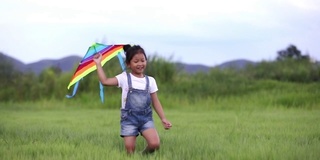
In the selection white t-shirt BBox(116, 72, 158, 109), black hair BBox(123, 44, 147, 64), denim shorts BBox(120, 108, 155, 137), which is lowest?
denim shorts BBox(120, 108, 155, 137)

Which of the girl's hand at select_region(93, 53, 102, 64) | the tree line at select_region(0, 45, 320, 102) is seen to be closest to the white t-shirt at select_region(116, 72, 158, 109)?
the girl's hand at select_region(93, 53, 102, 64)

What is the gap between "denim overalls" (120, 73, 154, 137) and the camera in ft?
16.4

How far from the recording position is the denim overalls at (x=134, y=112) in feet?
16.4

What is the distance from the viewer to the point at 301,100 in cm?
1373

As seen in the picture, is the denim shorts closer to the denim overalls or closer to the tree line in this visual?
the denim overalls

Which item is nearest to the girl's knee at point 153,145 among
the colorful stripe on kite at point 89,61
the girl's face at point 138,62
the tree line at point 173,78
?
the girl's face at point 138,62

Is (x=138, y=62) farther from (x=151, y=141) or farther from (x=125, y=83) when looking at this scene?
(x=151, y=141)

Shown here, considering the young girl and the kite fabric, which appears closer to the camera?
the young girl

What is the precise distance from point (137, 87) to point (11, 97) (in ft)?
53.2

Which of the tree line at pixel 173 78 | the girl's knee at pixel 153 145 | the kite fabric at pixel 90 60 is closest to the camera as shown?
the girl's knee at pixel 153 145

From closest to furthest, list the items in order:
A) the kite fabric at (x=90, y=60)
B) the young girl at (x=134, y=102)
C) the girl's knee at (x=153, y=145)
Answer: the girl's knee at (x=153, y=145), the young girl at (x=134, y=102), the kite fabric at (x=90, y=60)

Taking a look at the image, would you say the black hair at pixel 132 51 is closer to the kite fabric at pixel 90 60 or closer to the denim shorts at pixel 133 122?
the kite fabric at pixel 90 60

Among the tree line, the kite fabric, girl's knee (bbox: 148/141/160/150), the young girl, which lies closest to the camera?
girl's knee (bbox: 148/141/160/150)

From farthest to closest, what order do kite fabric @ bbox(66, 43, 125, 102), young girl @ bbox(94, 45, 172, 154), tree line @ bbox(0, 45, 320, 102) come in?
1. tree line @ bbox(0, 45, 320, 102)
2. kite fabric @ bbox(66, 43, 125, 102)
3. young girl @ bbox(94, 45, 172, 154)
